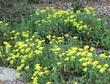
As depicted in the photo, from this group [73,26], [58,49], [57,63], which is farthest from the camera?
[73,26]

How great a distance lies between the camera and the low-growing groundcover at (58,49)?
6766 mm

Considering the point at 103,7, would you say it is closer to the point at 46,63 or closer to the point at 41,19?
the point at 41,19

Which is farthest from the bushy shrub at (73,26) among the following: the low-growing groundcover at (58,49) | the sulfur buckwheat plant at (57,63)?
→ the sulfur buckwheat plant at (57,63)

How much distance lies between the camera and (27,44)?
7.97 m

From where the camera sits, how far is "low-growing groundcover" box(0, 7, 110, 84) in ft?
22.2

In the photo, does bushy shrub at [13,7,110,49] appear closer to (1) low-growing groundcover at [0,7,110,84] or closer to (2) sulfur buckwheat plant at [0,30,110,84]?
(1) low-growing groundcover at [0,7,110,84]

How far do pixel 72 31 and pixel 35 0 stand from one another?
335 cm

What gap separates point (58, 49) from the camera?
7320 mm

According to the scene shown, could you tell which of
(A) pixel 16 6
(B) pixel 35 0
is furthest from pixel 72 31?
(B) pixel 35 0

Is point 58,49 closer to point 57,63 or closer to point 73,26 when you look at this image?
point 57,63

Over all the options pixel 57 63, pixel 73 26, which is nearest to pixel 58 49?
pixel 57 63

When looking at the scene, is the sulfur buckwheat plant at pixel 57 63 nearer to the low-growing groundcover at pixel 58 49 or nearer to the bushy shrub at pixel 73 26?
the low-growing groundcover at pixel 58 49

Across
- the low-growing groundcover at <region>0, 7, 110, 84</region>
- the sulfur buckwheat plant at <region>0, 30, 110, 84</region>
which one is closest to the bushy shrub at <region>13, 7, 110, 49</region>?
the low-growing groundcover at <region>0, 7, 110, 84</region>

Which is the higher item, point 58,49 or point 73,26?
point 58,49
